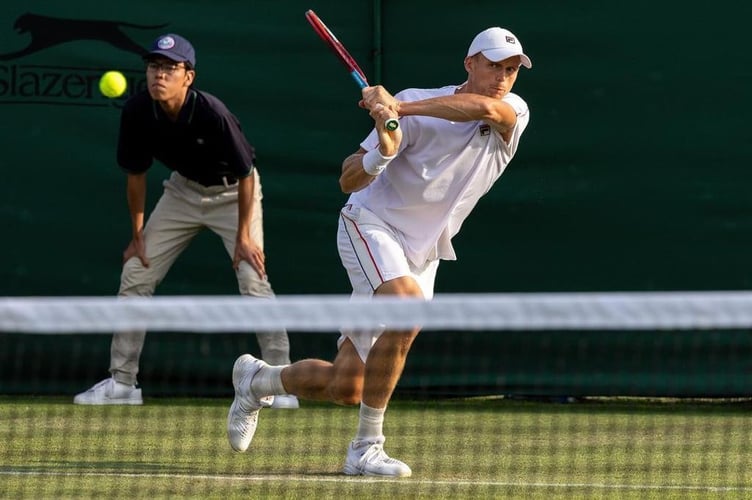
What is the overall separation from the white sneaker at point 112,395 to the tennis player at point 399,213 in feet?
6.52

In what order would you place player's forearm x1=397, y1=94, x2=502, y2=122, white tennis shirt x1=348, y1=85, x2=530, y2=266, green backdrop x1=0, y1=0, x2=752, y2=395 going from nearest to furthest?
player's forearm x1=397, y1=94, x2=502, y2=122 → white tennis shirt x1=348, y1=85, x2=530, y2=266 → green backdrop x1=0, y1=0, x2=752, y2=395

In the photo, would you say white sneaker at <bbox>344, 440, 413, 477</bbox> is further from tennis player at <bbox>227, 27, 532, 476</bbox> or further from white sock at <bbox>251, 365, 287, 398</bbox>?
white sock at <bbox>251, 365, 287, 398</bbox>

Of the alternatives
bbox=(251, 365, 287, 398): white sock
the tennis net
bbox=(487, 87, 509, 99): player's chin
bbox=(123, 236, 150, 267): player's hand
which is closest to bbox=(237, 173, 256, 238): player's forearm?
the tennis net

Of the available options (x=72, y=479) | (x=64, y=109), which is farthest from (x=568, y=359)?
(x=72, y=479)

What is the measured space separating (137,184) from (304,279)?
120cm

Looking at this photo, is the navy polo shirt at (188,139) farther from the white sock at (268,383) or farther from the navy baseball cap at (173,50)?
the white sock at (268,383)

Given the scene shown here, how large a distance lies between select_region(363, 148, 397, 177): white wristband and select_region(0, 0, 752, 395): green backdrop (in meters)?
2.82

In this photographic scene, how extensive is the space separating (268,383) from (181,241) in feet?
7.36

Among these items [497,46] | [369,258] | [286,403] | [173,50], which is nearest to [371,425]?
[369,258]

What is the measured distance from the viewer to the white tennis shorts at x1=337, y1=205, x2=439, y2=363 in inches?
211

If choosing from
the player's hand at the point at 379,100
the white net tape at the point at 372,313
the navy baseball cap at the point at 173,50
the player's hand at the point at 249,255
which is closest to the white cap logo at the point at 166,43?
the navy baseball cap at the point at 173,50

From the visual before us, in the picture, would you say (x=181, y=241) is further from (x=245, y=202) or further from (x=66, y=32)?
(x=66, y=32)

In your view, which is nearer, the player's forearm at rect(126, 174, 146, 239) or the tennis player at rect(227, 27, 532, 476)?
the tennis player at rect(227, 27, 532, 476)

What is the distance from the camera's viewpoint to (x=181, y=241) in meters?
7.67
